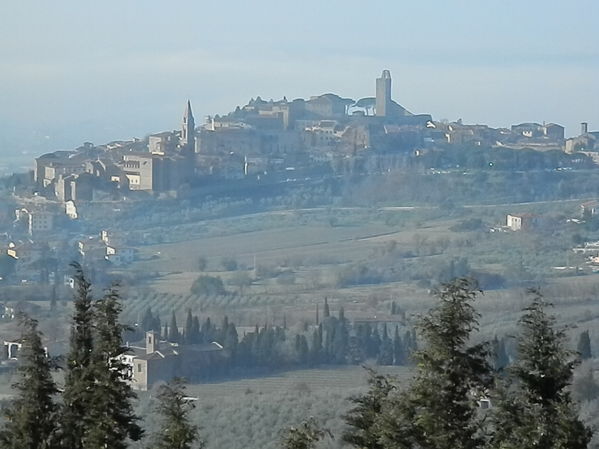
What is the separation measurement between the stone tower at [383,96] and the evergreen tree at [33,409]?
3896cm

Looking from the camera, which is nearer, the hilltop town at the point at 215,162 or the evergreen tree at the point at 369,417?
the evergreen tree at the point at 369,417

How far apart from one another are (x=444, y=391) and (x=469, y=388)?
0.34 ft

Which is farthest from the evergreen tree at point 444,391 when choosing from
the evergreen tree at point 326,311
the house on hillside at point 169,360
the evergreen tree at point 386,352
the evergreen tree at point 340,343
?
the evergreen tree at point 326,311

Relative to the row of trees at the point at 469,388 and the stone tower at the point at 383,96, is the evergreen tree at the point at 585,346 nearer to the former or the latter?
the row of trees at the point at 469,388

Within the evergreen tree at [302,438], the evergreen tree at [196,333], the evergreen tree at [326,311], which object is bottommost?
the evergreen tree at [196,333]

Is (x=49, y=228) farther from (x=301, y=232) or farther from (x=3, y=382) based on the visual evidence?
(x=3, y=382)

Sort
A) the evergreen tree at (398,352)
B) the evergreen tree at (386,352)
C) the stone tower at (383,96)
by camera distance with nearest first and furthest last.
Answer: the evergreen tree at (398,352)
the evergreen tree at (386,352)
the stone tower at (383,96)

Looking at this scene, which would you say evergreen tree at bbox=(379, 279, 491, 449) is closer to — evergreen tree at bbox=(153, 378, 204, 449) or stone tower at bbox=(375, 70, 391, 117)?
evergreen tree at bbox=(153, 378, 204, 449)

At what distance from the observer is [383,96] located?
44.8m

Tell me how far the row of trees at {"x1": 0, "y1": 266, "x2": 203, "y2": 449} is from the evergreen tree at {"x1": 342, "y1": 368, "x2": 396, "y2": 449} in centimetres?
62

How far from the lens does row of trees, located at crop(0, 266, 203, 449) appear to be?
18.3ft

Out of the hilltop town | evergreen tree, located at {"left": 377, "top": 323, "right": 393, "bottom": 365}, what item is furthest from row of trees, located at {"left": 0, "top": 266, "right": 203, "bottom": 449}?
the hilltop town

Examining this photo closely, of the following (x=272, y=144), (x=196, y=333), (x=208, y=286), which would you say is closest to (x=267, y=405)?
(x=196, y=333)

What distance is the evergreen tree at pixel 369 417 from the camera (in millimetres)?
5527
